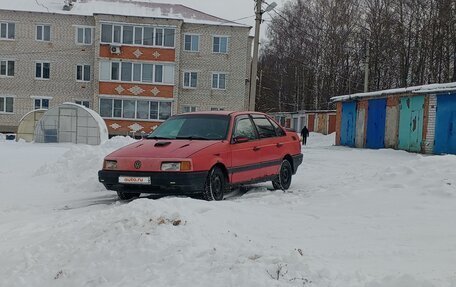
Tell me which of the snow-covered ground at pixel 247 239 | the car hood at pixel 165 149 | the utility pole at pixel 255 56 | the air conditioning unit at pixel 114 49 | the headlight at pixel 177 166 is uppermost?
the air conditioning unit at pixel 114 49

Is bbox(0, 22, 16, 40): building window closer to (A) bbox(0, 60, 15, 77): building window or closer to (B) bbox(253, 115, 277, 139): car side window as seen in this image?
(A) bbox(0, 60, 15, 77): building window

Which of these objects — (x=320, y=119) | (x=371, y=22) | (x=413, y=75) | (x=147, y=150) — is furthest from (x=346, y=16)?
(x=147, y=150)

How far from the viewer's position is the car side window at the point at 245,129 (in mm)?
8711

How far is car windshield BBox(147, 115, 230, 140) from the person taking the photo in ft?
27.7

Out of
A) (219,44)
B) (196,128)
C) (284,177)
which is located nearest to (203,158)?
(196,128)

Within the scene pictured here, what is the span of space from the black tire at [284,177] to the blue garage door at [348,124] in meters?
17.6

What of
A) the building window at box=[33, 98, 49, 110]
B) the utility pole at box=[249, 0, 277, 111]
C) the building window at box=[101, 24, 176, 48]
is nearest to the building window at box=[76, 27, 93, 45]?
the building window at box=[101, 24, 176, 48]

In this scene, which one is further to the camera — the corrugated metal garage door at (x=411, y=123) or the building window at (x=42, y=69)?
the building window at (x=42, y=69)

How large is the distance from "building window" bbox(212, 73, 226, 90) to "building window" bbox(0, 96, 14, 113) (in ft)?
52.1

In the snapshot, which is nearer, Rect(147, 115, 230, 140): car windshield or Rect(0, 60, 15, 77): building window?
Rect(147, 115, 230, 140): car windshield

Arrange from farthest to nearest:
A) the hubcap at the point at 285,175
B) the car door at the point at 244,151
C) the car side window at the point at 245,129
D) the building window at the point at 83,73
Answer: the building window at the point at 83,73, the hubcap at the point at 285,175, the car side window at the point at 245,129, the car door at the point at 244,151

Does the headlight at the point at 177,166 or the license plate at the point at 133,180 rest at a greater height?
the headlight at the point at 177,166

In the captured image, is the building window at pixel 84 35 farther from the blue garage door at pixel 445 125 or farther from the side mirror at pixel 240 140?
the side mirror at pixel 240 140

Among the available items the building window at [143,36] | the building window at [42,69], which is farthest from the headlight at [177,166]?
the building window at [42,69]
